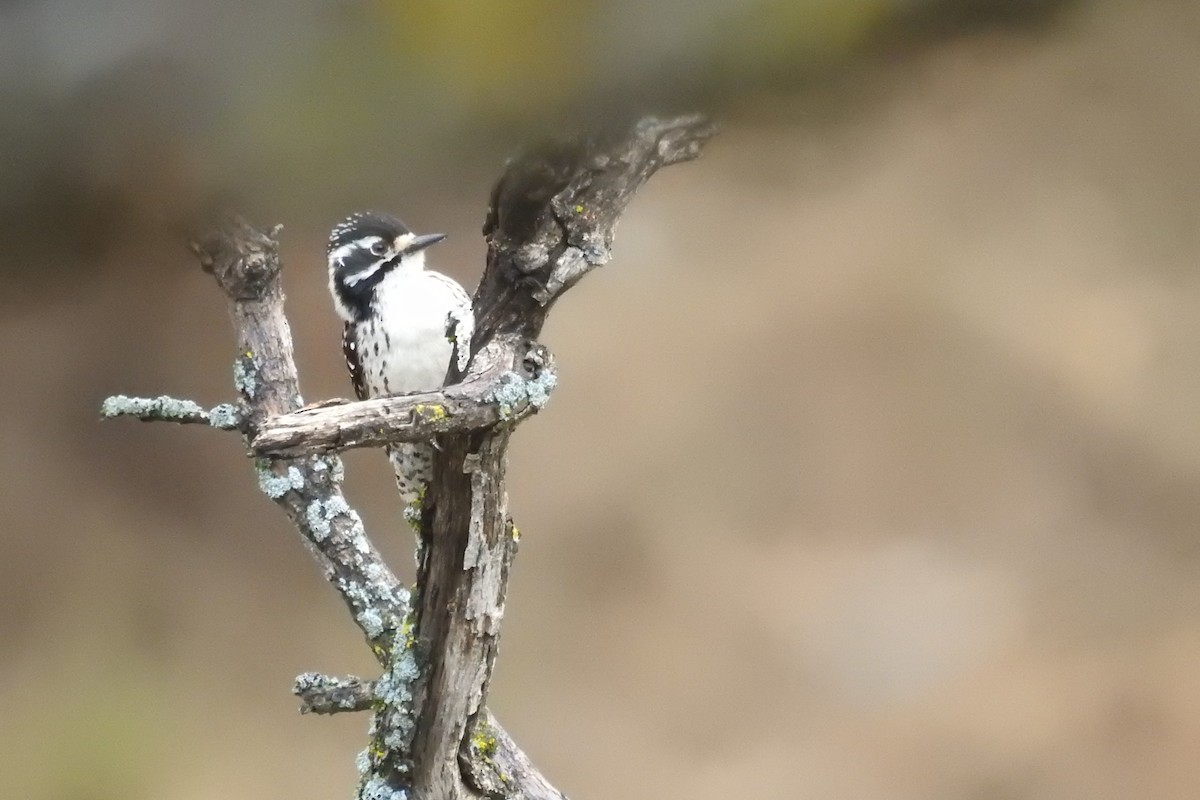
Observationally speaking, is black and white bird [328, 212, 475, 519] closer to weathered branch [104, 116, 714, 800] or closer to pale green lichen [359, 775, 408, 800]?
weathered branch [104, 116, 714, 800]

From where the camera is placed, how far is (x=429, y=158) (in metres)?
0.11

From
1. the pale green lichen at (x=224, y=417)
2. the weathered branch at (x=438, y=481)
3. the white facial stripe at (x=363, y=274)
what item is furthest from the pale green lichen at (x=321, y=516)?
the white facial stripe at (x=363, y=274)

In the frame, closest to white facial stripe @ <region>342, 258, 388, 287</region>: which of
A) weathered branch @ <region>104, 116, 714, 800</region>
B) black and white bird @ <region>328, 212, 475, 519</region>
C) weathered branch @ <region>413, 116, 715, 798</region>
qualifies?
black and white bird @ <region>328, 212, 475, 519</region>

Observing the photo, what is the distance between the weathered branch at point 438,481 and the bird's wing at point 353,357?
0.12 metres

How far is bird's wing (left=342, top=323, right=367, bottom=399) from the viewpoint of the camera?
46.5 inches

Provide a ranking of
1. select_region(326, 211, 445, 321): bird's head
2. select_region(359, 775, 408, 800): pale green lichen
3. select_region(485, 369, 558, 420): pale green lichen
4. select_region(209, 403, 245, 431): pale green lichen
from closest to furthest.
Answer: select_region(485, 369, 558, 420): pale green lichen → select_region(359, 775, 408, 800): pale green lichen → select_region(209, 403, 245, 431): pale green lichen → select_region(326, 211, 445, 321): bird's head

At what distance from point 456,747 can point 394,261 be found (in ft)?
1.63

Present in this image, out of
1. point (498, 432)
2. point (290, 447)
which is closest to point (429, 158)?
point (290, 447)

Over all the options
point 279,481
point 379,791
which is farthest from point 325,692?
point 279,481

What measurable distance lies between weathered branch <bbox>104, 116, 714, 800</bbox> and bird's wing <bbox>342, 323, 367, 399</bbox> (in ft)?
0.39

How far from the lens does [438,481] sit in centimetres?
75

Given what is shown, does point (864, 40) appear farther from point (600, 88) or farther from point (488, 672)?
point (488, 672)

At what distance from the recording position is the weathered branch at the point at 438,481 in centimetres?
56

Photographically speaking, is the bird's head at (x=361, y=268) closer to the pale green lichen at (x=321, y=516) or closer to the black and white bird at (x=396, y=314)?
the black and white bird at (x=396, y=314)
